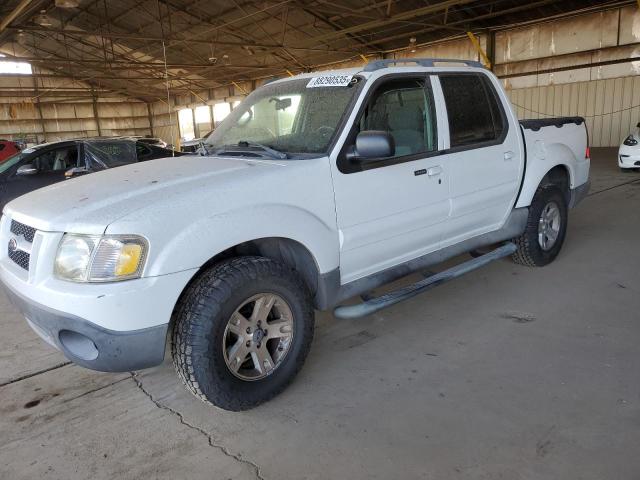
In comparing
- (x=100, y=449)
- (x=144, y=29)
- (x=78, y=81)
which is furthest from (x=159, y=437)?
(x=78, y=81)

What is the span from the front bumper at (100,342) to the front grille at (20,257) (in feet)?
0.76

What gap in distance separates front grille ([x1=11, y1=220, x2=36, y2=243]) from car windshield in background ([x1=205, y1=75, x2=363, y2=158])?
1295 millimetres

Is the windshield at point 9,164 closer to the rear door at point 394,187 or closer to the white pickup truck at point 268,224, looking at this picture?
the white pickup truck at point 268,224

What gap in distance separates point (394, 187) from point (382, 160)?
20 cm

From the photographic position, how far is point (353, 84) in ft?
10.2

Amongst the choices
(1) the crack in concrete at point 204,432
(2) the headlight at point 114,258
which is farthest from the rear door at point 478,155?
(2) the headlight at point 114,258

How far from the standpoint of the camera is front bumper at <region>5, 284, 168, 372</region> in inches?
85.3

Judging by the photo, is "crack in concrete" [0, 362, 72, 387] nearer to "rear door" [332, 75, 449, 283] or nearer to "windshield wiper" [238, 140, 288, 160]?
"windshield wiper" [238, 140, 288, 160]

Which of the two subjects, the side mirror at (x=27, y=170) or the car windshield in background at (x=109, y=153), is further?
the car windshield in background at (x=109, y=153)

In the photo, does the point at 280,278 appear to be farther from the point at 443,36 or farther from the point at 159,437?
the point at 443,36

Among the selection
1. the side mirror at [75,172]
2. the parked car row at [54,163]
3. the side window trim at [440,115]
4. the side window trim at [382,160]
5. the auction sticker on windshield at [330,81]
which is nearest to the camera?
the side window trim at [382,160]

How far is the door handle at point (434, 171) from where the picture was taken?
3308mm

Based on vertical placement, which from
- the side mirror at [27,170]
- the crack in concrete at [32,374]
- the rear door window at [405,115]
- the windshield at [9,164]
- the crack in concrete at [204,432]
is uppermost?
the rear door window at [405,115]

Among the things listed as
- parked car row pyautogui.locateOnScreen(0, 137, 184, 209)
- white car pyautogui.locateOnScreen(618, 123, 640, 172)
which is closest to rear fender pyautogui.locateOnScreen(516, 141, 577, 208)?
parked car row pyautogui.locateOnScreen(0, 137, 184, 209)
